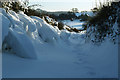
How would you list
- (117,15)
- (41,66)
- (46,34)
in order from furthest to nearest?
1. (46,34)
2. (117,15)
3. (41,66)

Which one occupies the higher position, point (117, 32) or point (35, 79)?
point (117, 32)

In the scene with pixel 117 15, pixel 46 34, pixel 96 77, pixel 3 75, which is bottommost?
pixel 96 77

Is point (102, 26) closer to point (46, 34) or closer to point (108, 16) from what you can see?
point (108, 16)

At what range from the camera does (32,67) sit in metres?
1.76

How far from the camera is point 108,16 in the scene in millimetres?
2938

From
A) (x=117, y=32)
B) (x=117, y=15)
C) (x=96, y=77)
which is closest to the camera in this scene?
(x=96, y=77)

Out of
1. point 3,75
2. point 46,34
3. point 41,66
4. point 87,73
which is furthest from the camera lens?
point 46,34

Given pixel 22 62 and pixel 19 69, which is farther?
pixel 22 62

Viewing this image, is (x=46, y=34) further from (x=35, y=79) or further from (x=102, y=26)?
(x=35, y=79)

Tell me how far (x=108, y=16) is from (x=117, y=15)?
39cm

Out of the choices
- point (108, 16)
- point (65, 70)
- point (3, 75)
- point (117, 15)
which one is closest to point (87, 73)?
point (65, 70)

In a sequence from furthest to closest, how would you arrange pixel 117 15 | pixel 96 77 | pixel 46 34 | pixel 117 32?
pixel 46 34 < pixel 117 15 < pixel 117 32 < pixel 96 77

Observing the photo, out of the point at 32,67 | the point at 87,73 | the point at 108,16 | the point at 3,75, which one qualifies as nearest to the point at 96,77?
the point at 87,73

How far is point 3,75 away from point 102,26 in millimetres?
2429
